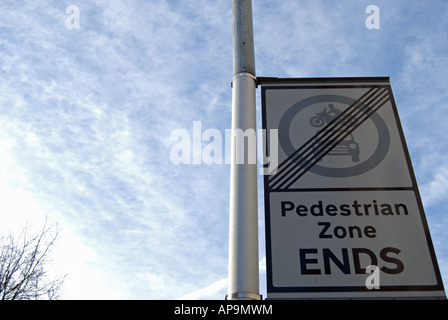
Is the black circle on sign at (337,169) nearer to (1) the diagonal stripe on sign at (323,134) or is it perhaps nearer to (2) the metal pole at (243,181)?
(1) the diagonal stripe on sign at (323,134)

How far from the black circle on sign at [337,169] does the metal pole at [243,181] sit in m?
0.33

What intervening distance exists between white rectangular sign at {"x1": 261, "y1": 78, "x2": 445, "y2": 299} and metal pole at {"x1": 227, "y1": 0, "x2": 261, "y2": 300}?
206 millimetres

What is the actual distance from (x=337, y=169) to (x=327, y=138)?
0.33 meters

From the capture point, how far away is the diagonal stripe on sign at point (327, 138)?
3713 mm

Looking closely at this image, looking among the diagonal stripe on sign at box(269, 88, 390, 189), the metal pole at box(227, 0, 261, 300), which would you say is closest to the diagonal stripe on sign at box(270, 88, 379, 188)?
the diagonal stripe on sign at box(269, 88, 390, 189)

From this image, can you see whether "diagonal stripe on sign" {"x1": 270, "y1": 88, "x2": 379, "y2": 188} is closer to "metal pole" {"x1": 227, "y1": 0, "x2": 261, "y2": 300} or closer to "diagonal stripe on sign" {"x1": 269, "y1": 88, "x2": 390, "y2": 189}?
"diagonal stripe on sign" {"x1": 269, "y1": 88, "x2": 390, "y2": 189}

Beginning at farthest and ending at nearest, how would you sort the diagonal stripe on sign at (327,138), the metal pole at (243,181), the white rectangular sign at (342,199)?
the diagonal stripe on sign at (327,138), the white rectangular sign at (342,199), the metal pole at (243,181)

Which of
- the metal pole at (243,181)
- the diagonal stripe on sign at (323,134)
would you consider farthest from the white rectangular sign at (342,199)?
the metal pole at (243,181)

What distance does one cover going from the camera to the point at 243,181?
3.49 meters

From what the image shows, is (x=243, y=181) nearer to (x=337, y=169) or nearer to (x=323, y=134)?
(x=337, y=169)

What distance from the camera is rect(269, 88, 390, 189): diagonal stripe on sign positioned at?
3.71m

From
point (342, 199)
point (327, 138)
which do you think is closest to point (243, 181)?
point (342, 199)
